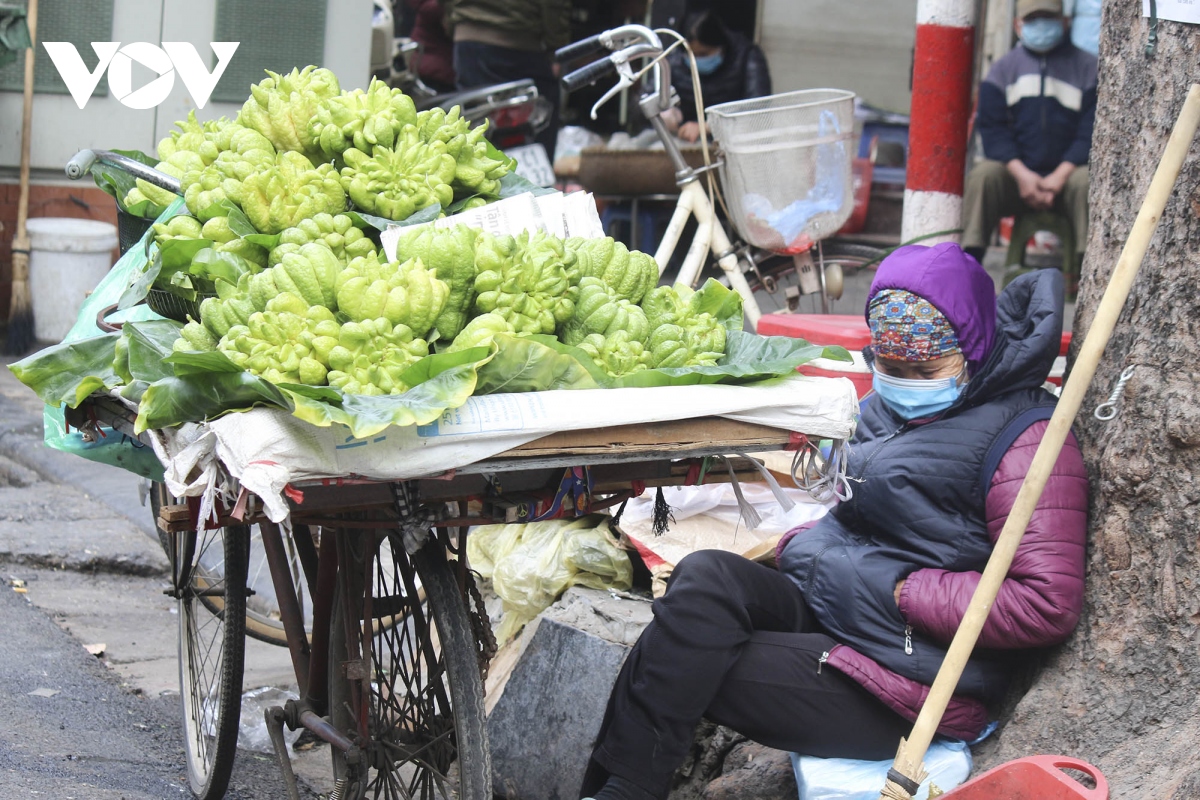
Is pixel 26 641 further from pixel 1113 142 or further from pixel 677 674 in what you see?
pixel 1113 142

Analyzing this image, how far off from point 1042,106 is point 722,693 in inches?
184

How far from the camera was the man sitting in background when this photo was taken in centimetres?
620

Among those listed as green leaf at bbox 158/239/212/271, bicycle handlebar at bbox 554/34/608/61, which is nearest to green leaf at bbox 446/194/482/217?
green leaf at bbox 158/239/212/271

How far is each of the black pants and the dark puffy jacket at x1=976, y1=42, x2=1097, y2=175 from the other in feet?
14.5

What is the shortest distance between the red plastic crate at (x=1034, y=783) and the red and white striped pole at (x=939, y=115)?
9.68 ft

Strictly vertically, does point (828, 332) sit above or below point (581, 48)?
below

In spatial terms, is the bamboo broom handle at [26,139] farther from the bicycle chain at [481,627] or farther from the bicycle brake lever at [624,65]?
the bicycle chain at [481,627]

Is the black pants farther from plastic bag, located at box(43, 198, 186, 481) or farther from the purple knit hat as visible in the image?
plastic bag, located at box(43, 198, 186, 481)

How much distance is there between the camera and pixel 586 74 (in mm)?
4773

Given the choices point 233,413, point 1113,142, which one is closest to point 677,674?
point 233,413

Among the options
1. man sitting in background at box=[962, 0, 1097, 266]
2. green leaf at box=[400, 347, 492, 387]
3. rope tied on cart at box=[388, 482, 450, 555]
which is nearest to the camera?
green leaf at box=[400, 347, 492, 387]

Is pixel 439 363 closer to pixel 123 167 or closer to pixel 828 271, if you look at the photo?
pixel 123 167

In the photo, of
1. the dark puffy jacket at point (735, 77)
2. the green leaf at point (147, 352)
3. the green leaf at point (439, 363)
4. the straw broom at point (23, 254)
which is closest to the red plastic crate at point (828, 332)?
the green leaf at point (439, 363)

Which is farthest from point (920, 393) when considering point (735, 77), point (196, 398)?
point (735, 77)
